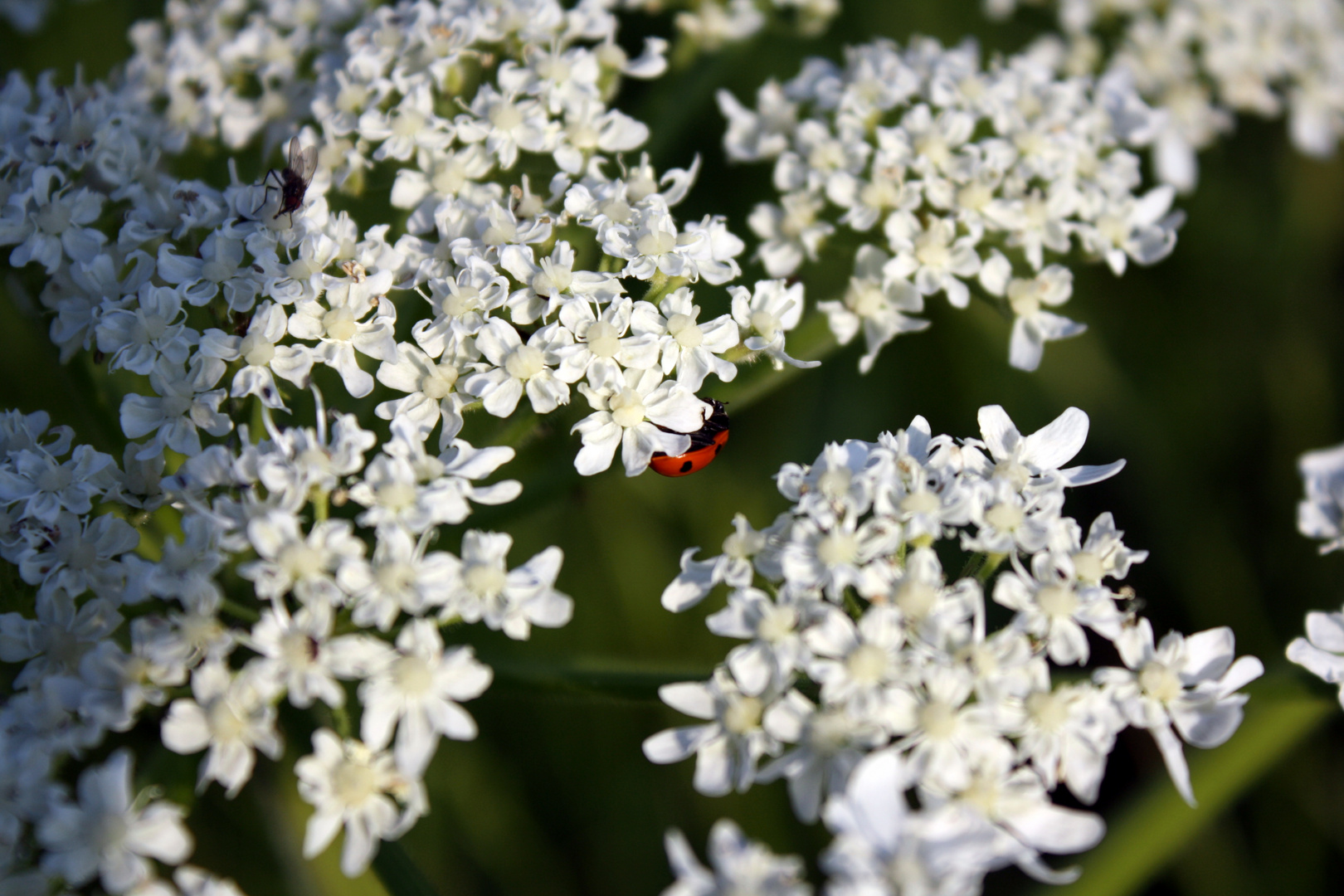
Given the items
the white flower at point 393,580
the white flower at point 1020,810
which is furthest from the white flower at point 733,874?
the white flower at point 393,580

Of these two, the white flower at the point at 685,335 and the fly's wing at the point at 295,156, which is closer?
the white flower at the point at 685,335

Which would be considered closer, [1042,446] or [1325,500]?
[1042,446]

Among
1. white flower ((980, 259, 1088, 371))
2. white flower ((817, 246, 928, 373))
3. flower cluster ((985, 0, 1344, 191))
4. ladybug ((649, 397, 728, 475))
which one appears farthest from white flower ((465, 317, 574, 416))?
flower cluster ((985, 0, 1344, 191))

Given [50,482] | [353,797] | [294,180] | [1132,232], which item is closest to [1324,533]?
[1132,232]

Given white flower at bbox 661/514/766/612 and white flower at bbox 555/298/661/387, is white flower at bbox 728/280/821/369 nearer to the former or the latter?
white flower at bbox 555/298/661/387

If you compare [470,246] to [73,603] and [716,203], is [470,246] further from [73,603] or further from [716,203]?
[716,203]

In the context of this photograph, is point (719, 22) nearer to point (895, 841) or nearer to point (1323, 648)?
point (1323, 648)

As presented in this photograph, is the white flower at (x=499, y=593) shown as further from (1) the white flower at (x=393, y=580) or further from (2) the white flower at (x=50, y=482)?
(2) the white flower at (x=50, y=482)
